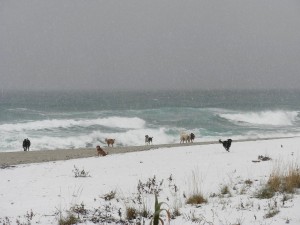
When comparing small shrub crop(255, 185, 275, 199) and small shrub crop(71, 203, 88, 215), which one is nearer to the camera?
small shrub crop(71, 203, 88, 215)

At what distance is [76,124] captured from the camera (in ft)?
134

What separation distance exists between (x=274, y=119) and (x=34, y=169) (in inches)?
1864

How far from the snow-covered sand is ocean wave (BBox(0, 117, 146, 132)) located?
2817cm

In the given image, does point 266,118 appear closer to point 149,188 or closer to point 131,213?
point 149,188

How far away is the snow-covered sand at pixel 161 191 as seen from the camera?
533 cm

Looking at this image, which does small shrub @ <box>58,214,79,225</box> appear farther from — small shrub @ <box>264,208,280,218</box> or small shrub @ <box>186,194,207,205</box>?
small shrub @ <box>264,208,280,218</box>

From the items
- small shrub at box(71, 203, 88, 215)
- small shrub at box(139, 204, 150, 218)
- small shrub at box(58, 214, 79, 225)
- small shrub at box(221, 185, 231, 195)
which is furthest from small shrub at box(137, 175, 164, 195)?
small shrub at box(58, 214, 79, 225)

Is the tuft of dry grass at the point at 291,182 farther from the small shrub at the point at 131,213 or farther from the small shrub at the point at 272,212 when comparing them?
the small shrub at the point at 131,213

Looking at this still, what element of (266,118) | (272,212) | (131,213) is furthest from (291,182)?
(266,118)

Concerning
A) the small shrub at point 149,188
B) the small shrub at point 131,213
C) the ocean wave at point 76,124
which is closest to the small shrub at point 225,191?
the small shrub at point 149,188

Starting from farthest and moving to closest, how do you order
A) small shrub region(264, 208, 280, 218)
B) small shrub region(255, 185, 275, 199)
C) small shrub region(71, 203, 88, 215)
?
→ small shrub region(255, 185, 275, 199) < small shrub region(71, 203, 88, 215) < small shrub region(264, 208, 280, 218)

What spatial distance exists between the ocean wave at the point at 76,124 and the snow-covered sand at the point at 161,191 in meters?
28.2

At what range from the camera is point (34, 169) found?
37.4ft

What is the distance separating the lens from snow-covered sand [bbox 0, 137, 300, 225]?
5.33m
